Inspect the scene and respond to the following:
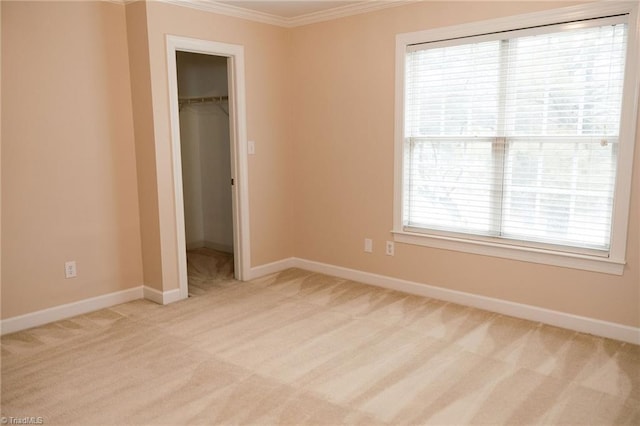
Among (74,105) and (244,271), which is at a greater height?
(74,105)

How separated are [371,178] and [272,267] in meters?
1.37

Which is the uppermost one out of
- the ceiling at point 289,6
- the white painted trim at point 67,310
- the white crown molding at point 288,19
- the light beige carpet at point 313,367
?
the ceiling at point 289,6

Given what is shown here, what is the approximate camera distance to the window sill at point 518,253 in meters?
3.31

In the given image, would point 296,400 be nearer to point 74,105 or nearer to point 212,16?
point 74,105

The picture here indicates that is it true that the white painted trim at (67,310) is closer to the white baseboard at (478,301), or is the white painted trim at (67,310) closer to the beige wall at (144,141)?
the beige wall at (144,141)

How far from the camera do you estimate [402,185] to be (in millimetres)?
4242

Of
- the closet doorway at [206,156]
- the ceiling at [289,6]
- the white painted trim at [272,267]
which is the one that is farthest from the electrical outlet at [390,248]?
the ceiling at [289,6]

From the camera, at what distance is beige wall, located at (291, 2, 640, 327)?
3.44m

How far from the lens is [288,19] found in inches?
187

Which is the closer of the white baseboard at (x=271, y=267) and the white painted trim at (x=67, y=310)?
the white painted trim at (x=67, y=310)

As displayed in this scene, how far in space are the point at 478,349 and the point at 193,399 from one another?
1.77 m

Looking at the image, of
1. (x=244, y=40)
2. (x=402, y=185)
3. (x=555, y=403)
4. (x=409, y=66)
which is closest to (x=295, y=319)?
(x=402, y=185)

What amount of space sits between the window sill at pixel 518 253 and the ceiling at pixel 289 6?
79.6 inches

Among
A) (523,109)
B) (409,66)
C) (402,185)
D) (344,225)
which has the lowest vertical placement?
(344,225)
